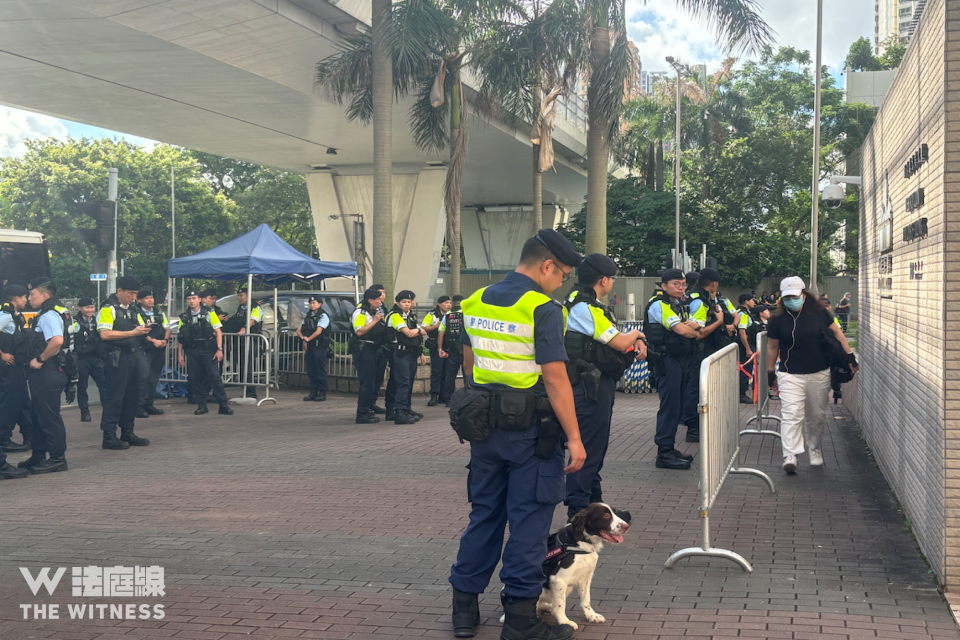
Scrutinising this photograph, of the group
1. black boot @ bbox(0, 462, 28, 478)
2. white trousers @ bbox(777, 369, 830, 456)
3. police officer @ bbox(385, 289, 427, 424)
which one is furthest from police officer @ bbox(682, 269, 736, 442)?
black boot @ bbox(0, 462, 28, 478)

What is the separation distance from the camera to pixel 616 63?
1800 cm

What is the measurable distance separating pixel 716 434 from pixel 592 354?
967 mm

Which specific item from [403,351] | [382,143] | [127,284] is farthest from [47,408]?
[382,143]

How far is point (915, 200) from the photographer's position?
6.01 metres

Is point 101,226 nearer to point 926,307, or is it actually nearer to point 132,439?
point 132,439

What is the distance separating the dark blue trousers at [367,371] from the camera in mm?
12055

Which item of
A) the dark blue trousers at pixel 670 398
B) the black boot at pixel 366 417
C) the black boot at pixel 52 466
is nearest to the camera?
the dark blue trousers at pixel 670 398

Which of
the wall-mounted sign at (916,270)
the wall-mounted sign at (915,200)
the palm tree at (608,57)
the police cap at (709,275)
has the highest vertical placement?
the palm tree at (608,57)

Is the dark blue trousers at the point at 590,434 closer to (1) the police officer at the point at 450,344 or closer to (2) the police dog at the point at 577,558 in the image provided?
(2) the police dog at the point at 577,558

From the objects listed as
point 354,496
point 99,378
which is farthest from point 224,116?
point 354,496

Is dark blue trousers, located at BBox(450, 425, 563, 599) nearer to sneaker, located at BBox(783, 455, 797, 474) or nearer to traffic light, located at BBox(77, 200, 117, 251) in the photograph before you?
sneaker, located at BBox(783, 455, 797, 474)

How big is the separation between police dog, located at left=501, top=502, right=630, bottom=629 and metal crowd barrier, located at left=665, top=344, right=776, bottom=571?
959mm

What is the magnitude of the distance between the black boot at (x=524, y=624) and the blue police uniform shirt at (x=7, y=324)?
6329mm

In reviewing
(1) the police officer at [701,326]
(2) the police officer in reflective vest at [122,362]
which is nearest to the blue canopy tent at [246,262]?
(2) the police officer in reflective vest at [122,362]
